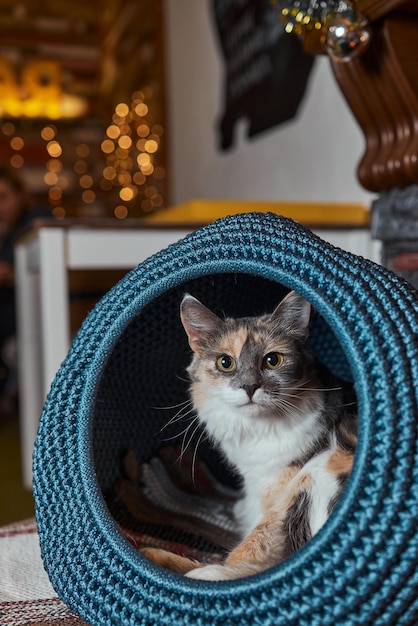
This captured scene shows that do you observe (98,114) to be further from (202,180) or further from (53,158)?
(202,180)

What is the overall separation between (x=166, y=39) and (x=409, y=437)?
12.2 feet

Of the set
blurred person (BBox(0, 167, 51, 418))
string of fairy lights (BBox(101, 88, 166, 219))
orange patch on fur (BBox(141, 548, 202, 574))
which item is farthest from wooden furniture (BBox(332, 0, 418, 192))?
string of fairy lights (BBox(101, 88, 166, 219))

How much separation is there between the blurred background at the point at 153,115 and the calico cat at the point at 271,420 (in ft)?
2.73

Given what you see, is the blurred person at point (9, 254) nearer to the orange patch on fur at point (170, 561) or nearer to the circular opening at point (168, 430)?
the circular opening at point (168, 430)

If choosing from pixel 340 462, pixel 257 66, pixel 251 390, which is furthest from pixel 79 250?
pixel 257 66

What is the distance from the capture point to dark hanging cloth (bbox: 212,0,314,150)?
2307 millimetres

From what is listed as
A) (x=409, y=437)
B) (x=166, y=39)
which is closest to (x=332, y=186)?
(x=409, y=437)

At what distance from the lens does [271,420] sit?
3.16 feet

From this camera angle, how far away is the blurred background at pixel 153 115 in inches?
89.0

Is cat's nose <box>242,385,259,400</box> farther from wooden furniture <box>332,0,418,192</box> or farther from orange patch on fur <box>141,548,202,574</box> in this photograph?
wooden furniture <box>332,0,418,192</box>

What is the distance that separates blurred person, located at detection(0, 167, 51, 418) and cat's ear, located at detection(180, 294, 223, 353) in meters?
2.35

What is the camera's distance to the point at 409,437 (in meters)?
0.69

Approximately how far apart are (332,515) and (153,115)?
3.69 m

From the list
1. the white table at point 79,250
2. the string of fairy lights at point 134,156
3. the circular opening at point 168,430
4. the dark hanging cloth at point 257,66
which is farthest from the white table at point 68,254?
the string of fairy lights at point 134,156
